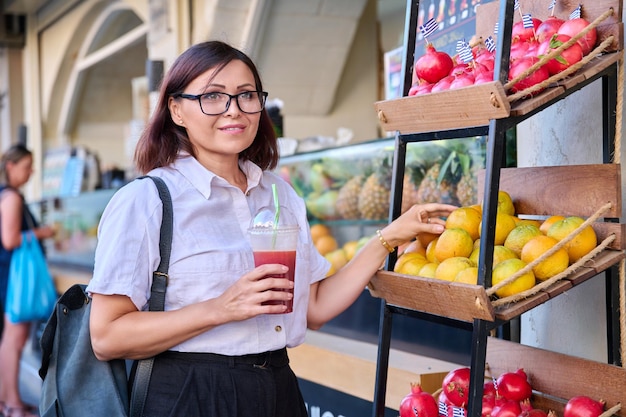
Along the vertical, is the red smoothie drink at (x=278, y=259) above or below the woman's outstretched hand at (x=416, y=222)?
below

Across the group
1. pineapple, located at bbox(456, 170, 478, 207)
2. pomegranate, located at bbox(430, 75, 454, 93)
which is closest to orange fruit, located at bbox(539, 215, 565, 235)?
pomegranate, located at bbox(430, 75, 454, 93)

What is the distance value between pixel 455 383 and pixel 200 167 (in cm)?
93

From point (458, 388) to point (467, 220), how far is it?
47 centimetres

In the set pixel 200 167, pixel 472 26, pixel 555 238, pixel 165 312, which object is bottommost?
pixel 165 312

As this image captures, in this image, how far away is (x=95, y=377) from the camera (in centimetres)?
213

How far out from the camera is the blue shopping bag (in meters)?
5.86

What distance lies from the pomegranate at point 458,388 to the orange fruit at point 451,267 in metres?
0.35

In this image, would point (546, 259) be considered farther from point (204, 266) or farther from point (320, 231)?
point (320, 231)

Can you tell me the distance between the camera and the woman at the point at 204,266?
2021mm

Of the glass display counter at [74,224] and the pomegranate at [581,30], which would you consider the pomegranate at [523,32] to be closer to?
the pomegranate at [581,30]

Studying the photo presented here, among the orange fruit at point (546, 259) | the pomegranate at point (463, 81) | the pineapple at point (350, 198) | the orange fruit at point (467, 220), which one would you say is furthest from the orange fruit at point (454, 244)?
the pineapple at point (350, 198)

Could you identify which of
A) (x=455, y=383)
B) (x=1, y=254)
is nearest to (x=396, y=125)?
(x=455, y=383)

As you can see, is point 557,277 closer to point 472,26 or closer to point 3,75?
point 472,26

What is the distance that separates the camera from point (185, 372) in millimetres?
2111
